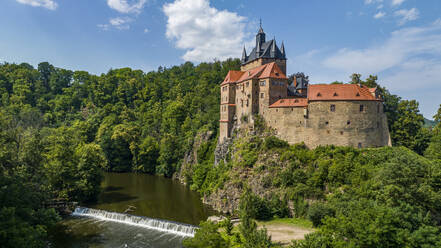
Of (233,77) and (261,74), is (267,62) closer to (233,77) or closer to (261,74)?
(261,74)

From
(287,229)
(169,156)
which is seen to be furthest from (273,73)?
(169,156)

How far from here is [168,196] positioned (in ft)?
158

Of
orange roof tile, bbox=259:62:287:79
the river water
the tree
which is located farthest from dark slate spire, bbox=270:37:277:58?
the river water

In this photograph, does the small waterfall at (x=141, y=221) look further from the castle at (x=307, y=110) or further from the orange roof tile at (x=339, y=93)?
the orange roof tile at (x=339, y=93)

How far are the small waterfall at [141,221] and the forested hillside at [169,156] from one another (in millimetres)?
4279

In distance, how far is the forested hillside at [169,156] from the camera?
25953mm

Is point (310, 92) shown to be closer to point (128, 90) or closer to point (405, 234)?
point (405, 234)

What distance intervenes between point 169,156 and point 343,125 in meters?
41.8

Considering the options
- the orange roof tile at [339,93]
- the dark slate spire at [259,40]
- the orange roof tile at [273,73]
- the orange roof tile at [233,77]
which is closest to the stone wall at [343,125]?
the orange roof tile at [339,93]

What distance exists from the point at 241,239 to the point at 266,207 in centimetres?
861

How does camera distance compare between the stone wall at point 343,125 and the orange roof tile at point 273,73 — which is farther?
the orange roof tile at point 273,73

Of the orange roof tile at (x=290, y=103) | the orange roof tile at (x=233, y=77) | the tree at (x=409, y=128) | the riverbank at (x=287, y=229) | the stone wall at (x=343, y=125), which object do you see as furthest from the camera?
the orange roof tile at (x=233, y=77)

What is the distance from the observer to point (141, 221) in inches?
1357

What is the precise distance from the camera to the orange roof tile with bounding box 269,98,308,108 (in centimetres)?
4169
